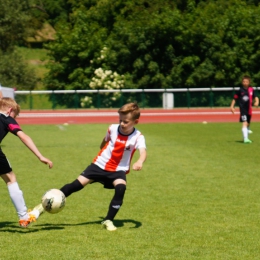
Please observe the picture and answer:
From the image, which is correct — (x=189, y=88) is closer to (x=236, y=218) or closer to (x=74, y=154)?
(x=74, y=154)

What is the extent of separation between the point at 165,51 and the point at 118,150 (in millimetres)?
39595

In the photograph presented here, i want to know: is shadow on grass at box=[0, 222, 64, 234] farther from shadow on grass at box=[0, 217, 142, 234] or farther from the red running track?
the red running track

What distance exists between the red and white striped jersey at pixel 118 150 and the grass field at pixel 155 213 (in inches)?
26.3

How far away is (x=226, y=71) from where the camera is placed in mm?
44938

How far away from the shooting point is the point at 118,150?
7434 millimetres

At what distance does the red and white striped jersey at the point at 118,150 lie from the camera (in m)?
7.43

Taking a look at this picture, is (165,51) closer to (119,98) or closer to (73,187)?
(119,98)

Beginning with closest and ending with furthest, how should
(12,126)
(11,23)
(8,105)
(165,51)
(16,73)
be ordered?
1. (12,126)
2. (8,105)
3. (165,51)
4. (16,73)
5. (11,23)

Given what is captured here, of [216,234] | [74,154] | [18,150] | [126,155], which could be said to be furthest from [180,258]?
[18,150]

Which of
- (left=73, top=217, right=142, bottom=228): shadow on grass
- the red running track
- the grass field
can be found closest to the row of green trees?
the red running track

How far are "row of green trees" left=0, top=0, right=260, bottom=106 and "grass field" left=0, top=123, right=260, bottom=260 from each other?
29212 millimetres

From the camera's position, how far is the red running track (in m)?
35.5

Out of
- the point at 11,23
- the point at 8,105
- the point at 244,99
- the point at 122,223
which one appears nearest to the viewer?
the point at 8,105

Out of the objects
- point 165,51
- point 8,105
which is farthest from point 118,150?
point 165,51
